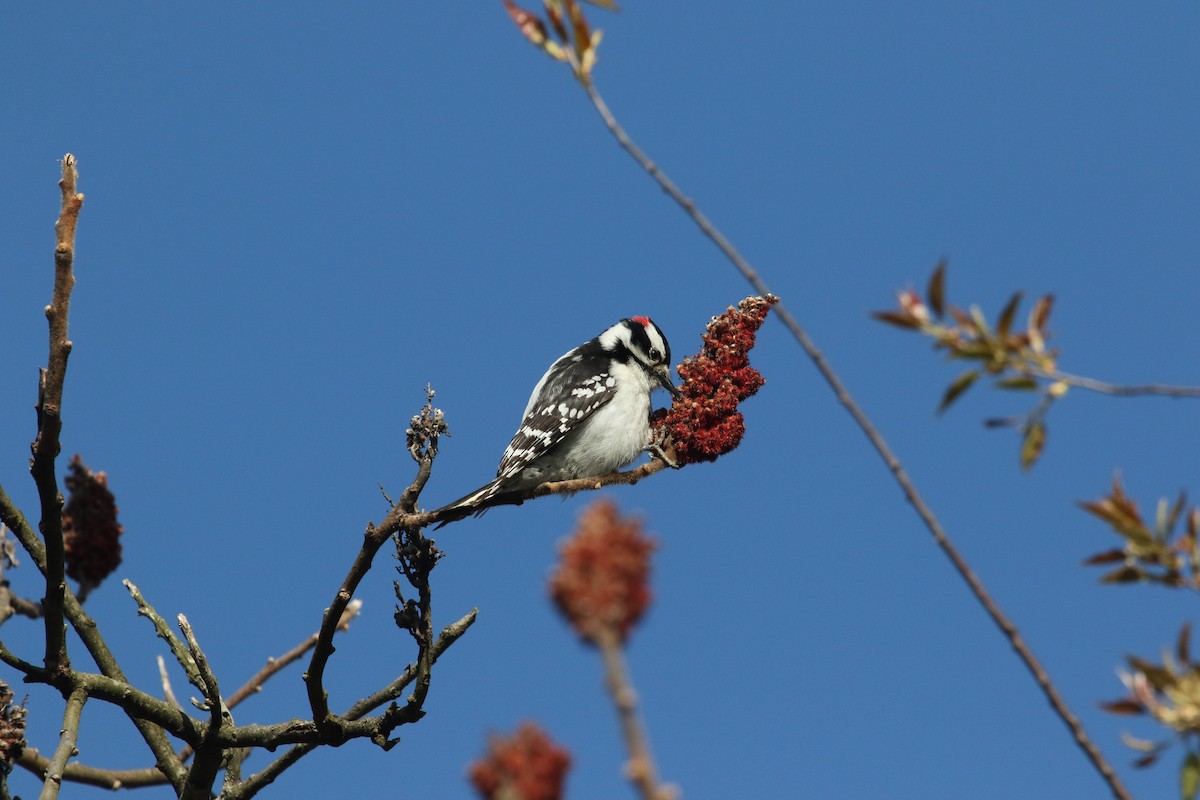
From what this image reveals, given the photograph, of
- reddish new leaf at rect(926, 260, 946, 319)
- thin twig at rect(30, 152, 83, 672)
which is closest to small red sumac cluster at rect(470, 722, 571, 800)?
reddish new leaf at rect(926, 260, 946, 319)

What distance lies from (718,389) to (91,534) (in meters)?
3.05

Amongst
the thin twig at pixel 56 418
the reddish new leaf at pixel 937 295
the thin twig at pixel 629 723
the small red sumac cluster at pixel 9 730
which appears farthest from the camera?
the small red sumac cluster at pixel 9 730

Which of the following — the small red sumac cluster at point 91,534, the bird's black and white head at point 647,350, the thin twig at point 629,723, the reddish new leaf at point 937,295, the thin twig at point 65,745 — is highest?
the bird's black and white head at point 647,350

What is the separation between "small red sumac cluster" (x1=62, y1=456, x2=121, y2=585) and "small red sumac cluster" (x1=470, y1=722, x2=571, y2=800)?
180 inches

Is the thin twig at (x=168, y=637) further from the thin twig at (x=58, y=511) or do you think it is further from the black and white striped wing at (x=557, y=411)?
the black and white striped wing at (x=557, y=411)

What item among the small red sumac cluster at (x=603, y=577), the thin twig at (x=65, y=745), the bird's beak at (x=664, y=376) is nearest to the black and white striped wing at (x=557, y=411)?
the bird's beak at (x=664, y=376)

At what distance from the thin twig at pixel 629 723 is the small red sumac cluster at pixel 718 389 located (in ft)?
15.7

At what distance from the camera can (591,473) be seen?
27.1 ft

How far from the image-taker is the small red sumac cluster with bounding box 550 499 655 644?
1123 mm

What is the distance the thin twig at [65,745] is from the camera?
4066 mm

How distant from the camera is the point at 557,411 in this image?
27.0 ft

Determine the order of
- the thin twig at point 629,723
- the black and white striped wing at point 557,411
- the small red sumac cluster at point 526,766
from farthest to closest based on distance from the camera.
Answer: the black and white striped wing at point 557,411 < the small red sumac cluster at point 526,766 < the thin twig at point 629,723

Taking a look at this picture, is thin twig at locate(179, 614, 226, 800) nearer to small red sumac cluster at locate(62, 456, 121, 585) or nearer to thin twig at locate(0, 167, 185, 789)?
thin twig at locate(0, 167, 185, 789)

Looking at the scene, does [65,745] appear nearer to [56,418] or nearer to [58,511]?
[58,511]
